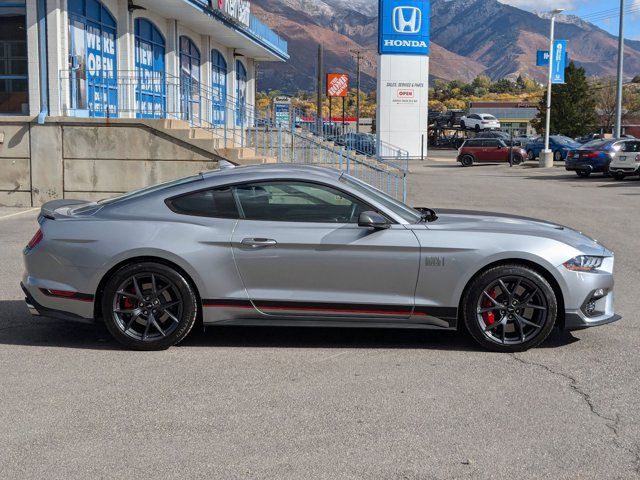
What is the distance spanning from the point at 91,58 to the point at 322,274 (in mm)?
15202

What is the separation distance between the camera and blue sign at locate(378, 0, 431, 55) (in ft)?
158

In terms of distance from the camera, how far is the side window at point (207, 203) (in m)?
6.25

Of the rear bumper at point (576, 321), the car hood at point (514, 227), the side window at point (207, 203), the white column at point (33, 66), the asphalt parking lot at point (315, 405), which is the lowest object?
the asphalt parking lot at point (315, 405)

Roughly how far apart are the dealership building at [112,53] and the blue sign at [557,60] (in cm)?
1692

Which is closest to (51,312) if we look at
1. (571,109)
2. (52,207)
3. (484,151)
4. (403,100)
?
(52,207)

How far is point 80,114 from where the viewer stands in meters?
18.2

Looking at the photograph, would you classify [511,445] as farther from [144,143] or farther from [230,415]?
[144,143]

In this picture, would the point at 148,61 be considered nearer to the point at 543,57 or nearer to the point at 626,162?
the point at 626,162

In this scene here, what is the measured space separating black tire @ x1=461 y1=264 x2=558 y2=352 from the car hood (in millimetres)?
345

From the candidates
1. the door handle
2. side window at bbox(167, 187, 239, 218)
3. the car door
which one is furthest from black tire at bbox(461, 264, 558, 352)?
side window at bbox(167, 187, 239, 218)

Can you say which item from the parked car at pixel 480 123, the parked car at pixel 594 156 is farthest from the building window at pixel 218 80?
the parked car at pixel 480 123

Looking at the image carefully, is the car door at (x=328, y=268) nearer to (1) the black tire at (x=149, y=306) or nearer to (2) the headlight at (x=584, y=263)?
(1) the black tire at (x=149, y=306)

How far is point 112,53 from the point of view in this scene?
20859mm

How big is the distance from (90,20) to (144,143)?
4354 millimetres
